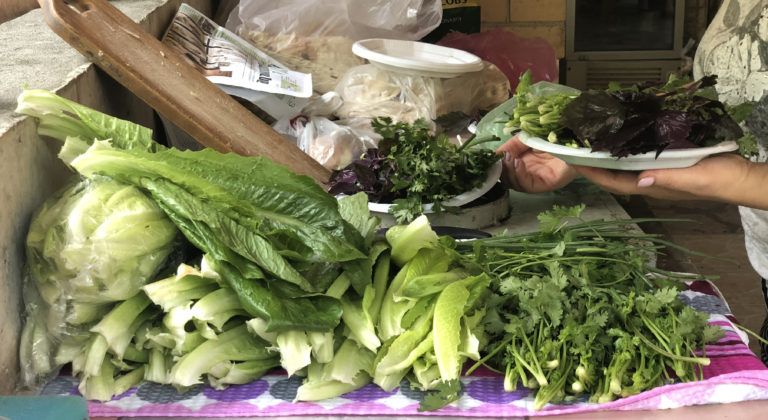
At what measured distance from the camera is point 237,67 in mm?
2615

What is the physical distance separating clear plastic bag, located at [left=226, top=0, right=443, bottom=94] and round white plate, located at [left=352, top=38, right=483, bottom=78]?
0.13 m

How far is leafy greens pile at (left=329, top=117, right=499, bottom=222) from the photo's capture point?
2.06m

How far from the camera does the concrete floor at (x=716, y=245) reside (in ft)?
12.6

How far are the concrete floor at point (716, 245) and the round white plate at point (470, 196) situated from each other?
1.10 meters

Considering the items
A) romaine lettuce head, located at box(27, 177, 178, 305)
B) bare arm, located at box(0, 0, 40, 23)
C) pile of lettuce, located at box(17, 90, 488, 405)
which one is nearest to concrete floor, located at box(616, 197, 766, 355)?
pile of lettuce, located at box(17, 90, 488, 405)

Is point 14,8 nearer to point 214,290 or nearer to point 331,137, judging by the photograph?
point 331,137

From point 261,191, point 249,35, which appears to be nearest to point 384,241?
point 261,191

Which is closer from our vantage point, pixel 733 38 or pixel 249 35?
pixel 733 38

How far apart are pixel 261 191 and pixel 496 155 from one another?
1.05 metres

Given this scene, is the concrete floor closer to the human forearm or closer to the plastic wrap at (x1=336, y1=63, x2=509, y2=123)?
the plastic wrap at (x1=336, y1=63, x2=509, y2=123)

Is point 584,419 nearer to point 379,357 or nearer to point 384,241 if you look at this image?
point 379,357

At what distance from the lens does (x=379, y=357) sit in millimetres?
1415

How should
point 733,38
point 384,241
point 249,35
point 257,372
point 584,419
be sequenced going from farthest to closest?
point 249,35
point 733,38
point 384,241
point 257,372
point 584,419

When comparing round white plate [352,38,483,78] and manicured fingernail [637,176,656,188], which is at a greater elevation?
round white plate [352,38,483,78]
